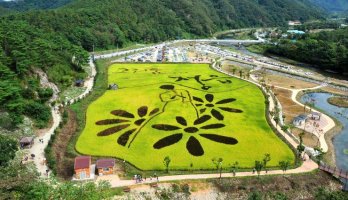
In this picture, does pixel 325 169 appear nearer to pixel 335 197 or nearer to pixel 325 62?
pixel 335 197

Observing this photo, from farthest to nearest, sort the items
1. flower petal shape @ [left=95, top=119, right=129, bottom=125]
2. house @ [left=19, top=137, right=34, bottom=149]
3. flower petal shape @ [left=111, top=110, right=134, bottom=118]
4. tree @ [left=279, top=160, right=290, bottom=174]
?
flower petal shape @ [left=111, top=110, right=134, bottom=118] < flower petal shape @ [left=95, top=119, right=129, bottom=125] < house @ [left=19, top=137, right=34, bottom=149] < tree @ [left=279, top=160, right=290, bottom=174]

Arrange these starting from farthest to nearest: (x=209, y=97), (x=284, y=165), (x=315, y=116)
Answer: (x=209, y=97) → (x=315, y=116) → (x=284, y=165)

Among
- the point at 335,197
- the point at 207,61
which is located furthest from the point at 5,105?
the point at 207,61

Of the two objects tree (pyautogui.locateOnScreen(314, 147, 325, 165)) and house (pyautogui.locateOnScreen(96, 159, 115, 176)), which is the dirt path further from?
tree (pyautogui.locateOnScreen(314, 147, 325, 165))

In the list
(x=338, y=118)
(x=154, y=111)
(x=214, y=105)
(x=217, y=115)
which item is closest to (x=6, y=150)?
(x=154, y=111)

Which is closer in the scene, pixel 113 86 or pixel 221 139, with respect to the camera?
pixel 221 139

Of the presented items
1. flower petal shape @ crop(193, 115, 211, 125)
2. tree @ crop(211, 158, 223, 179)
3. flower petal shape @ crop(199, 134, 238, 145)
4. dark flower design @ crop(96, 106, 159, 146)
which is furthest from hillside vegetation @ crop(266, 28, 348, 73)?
tree @ crop(211, 158, 223, 179)

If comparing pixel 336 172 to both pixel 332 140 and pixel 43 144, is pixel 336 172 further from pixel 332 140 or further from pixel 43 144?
pixel 43 144
